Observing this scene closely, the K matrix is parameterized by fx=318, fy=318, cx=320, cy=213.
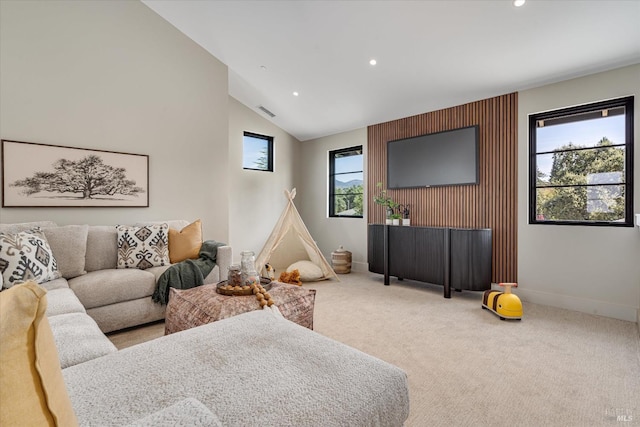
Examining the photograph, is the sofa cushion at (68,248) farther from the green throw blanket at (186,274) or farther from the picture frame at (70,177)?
the green throw blanket at (186,274)

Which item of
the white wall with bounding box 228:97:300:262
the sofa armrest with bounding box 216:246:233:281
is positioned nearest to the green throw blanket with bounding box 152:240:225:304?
the sofa armrest with bounding box 216:246:233:281

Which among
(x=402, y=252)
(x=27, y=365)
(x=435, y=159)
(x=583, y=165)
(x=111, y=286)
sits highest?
(x=435, y=159)

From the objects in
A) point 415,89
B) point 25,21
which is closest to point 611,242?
point 415,89

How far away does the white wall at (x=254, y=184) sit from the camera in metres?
5.08

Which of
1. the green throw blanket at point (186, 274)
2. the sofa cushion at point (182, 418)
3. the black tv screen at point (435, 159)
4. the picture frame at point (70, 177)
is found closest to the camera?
the sofa cushion at point (182, 418)

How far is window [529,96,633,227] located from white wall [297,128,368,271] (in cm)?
240

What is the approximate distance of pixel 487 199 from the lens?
3.84 m

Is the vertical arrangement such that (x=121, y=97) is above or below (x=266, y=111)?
below

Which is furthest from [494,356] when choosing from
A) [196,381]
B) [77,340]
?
[77,340]

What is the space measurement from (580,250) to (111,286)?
14.4 ft

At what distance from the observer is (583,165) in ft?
10.7

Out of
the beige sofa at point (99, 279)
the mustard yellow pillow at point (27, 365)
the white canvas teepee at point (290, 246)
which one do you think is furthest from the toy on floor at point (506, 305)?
the mustard yellow pillow at point (27, 365)

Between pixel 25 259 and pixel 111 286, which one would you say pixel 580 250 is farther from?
pixel 25 259

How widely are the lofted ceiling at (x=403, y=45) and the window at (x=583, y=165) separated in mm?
432
